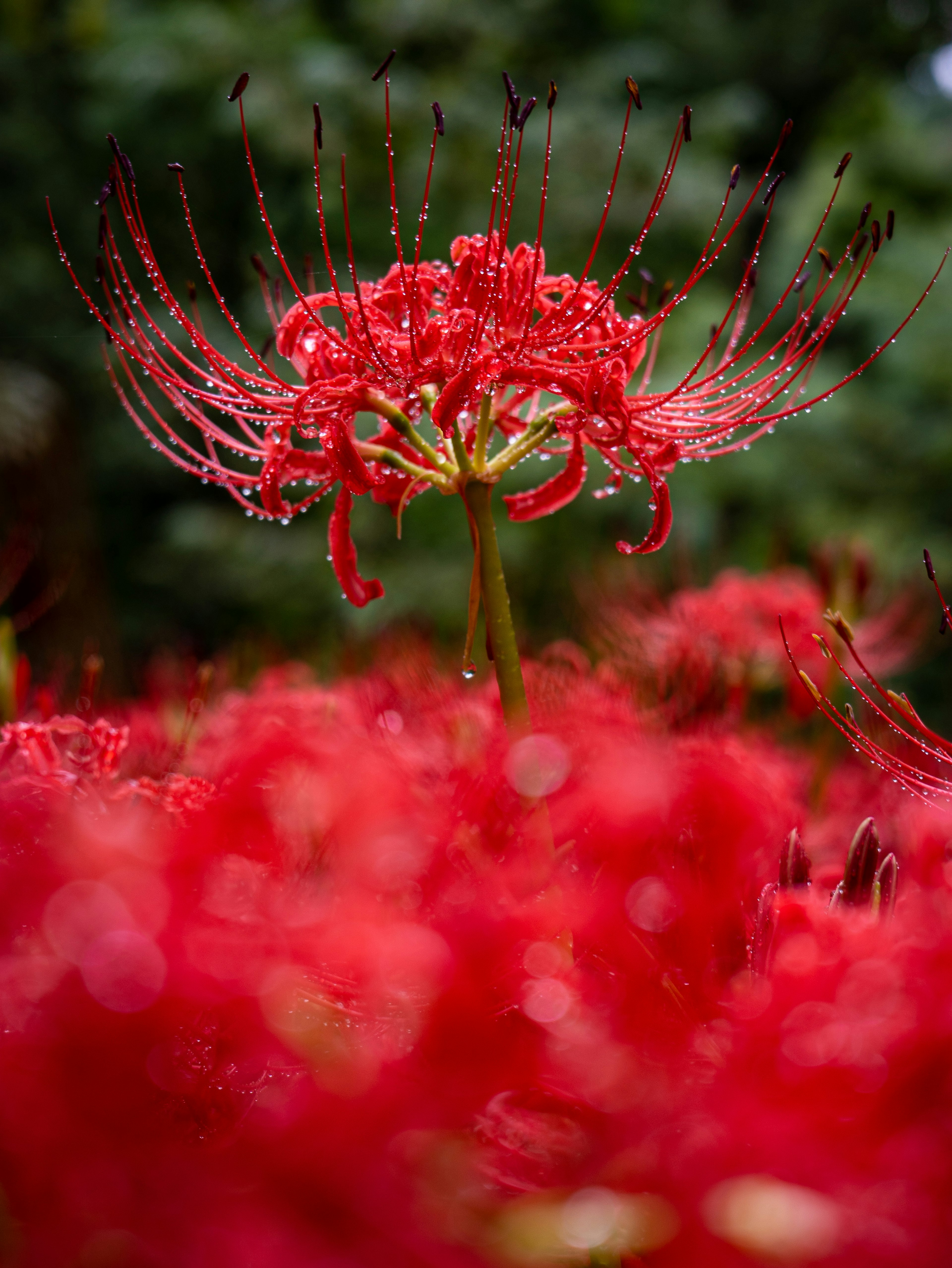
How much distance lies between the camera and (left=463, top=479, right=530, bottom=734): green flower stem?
48cm

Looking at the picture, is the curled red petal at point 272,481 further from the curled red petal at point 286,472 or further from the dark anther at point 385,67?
the dark anther at point 385,67

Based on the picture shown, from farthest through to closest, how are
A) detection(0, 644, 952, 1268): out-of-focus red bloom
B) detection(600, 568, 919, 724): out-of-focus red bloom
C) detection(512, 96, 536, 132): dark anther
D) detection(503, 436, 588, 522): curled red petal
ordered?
detection(600, 568, 919, 724): out-of-focus red bloom, detection(503, 436, 588, 522): curled red petal, detection(512, 96, 536, 132): dark anther, detection(0, 644, 952, 1268): out-of-focus red bloom

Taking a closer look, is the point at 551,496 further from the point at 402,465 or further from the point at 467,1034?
the point at 467,1034

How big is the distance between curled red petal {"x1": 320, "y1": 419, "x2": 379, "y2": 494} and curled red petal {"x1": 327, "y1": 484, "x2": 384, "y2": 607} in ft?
0.14

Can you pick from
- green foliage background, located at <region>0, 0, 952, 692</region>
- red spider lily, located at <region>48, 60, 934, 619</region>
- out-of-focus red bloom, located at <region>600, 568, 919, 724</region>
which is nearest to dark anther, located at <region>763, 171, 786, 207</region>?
red spider lily, located at <region>48, 60, 934, 619</region>

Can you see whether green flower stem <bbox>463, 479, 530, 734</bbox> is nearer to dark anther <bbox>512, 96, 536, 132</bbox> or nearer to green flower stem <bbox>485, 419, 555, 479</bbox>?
green flower stem <bbox>485, 419, 555, 479</bbox>

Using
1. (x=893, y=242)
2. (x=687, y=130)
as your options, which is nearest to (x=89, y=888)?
(x=687, y=130)

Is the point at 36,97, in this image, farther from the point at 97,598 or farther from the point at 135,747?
the point at 135,747

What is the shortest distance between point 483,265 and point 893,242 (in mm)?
3149

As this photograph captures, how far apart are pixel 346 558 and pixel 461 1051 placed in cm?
31

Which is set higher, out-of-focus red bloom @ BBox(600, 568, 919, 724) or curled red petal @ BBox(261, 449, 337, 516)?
out-of-focus red bloom @ BBox(600, 568, 919, 724)

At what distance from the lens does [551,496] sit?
577mm

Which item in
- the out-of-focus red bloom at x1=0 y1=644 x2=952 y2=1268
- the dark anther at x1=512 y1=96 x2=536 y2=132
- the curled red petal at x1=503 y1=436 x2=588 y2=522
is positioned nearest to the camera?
the out-of-focus red bloom at x1=0 y1=644 x2=952 y2=1268

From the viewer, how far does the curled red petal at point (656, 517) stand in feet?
1.62
